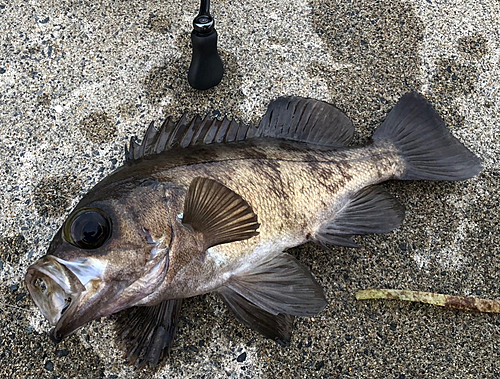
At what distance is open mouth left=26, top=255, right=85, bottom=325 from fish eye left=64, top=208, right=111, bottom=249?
12cm

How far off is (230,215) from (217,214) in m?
0.05

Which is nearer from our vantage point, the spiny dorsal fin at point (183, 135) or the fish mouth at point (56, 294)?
the fish mouth at point (56, 294)

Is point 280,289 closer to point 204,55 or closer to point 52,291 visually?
point 52,291

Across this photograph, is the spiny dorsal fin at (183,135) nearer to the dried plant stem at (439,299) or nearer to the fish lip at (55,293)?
the fish lip at (55,293)

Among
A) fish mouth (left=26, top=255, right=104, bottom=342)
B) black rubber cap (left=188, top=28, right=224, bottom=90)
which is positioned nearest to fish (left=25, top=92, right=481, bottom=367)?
fish mouth (left=26, top=255, right=104, bottom=342)

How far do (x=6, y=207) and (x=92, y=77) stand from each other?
37.4 inches

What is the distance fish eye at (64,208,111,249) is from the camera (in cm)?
149

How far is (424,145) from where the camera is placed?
2.34 meters

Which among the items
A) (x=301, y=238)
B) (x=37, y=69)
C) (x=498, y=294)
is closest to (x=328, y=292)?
(x=301, y=238)

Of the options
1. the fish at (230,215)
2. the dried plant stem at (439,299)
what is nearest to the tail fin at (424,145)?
the fish at (230,215)

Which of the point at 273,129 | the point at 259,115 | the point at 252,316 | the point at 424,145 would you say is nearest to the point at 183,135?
the point at 273,129

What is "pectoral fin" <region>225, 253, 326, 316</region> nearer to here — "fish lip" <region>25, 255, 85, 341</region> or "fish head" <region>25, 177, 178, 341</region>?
"fish head" <region>25, 177, 178, 341</region>

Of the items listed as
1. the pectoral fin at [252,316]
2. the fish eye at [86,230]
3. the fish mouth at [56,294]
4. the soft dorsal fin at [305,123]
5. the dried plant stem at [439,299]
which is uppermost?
the soft dorsal fin at [305,123]

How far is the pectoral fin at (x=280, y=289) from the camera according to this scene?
1872 millimetres
